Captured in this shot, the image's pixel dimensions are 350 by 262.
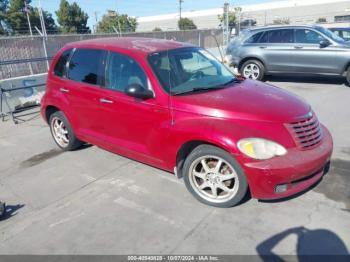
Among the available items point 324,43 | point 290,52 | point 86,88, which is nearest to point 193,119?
point 86,88


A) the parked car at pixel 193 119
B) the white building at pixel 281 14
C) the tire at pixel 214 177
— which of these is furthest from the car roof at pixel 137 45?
the white building at pixel 281 14

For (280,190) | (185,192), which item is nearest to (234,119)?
(280,190)

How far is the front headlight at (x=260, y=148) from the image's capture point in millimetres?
3104

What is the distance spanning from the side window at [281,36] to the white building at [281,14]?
52.5m

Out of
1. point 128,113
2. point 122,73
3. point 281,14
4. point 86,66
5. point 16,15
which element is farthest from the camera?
point 281,14

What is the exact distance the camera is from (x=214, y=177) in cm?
346

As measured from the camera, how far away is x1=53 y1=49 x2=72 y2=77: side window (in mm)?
4998

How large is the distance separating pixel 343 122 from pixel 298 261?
13.8ft

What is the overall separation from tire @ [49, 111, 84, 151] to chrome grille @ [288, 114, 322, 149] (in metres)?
3.37

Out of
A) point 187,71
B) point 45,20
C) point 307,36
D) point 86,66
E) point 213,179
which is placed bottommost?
point 213,179

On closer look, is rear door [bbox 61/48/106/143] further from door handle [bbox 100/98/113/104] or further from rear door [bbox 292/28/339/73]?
rear door [bbox 292/28/339/73]

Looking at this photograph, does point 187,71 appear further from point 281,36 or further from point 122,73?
point 281,36

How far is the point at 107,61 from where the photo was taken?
4.29 m

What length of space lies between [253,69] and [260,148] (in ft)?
26.0
